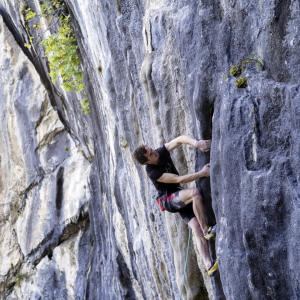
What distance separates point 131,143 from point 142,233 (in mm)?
1952

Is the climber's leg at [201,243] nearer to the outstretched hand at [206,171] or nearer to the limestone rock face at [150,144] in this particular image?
the limestone rock face at [150,144]

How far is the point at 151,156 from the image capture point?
5.61m

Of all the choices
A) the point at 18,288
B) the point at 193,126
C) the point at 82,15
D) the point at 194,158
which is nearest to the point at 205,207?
the point at 194,158

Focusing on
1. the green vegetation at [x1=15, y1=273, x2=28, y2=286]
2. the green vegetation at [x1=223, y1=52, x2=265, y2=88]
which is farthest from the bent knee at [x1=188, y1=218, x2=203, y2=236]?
the green vegetation at [x1=15, y1=273, x2=28, y2=286]

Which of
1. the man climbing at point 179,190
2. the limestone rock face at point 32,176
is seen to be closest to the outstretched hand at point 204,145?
the man climbing at point 179,190

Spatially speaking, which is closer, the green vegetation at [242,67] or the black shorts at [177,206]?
the green vegetation at [242,67]

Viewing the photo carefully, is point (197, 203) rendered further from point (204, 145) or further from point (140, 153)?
point (140, 153)

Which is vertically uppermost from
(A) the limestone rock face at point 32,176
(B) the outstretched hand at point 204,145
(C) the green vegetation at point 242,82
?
(C) the green vegetation at point 242,82

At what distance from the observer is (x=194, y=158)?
5.84m

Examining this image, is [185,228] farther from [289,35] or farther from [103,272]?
[103,272]

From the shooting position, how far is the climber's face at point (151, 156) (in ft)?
18.3

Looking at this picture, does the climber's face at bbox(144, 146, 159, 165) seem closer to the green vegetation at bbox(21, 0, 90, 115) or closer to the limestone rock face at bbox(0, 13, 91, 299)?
the green vegetation at bbox(21, 0, 90, 115)

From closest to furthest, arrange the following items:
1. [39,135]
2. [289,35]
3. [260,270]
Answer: [289,35]
[260,270]
[39,135]


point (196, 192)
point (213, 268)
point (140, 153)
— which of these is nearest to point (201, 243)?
point (213, 268)
